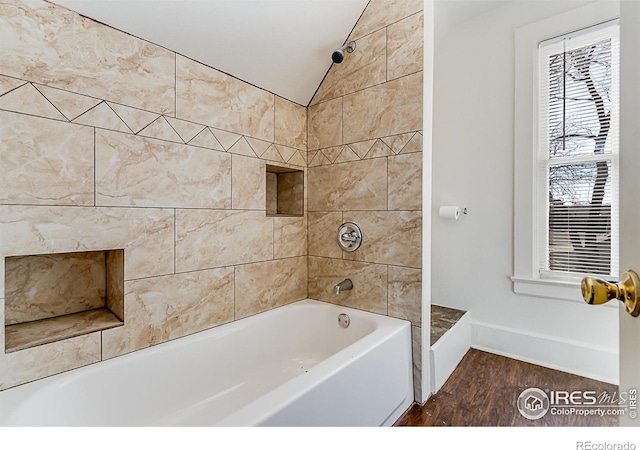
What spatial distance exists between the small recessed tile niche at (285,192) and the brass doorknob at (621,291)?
1.85 m

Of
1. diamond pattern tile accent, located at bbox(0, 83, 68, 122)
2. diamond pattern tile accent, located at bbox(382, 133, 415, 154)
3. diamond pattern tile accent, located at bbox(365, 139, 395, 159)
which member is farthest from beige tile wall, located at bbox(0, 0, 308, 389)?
diamond pattern tile accent, located at bbox(382, 133, 415, 154)

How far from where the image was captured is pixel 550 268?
2227 millimetres

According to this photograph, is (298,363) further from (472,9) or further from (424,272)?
(472,9)

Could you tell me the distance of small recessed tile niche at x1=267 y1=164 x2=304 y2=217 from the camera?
2293 mm

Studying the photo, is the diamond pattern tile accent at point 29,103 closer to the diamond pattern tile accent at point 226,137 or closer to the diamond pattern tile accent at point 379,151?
the diamond pattern tile accent at point 226,137

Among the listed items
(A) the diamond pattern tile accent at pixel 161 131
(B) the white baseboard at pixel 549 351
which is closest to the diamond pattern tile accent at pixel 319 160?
(A) the diamond pattern tile accent at pixel 161 131

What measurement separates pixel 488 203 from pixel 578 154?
65 cm

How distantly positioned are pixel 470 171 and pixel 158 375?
260 cm

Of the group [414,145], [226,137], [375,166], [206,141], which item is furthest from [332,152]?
[206,141]

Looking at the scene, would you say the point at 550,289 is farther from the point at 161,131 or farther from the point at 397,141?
the point at 161,131

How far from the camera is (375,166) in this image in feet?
6.31

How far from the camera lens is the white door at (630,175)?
1.65ft
